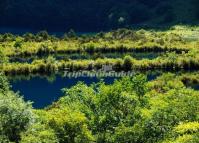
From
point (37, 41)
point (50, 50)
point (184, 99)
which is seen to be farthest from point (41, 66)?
point (184, 99)

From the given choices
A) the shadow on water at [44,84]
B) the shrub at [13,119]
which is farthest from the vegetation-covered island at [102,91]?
the shadow on water at [44,84]

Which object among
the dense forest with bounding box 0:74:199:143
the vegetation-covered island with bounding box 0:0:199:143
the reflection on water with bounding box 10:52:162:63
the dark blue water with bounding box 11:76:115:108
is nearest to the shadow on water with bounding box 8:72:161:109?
the dark blue water with bounding box 11:76:115:108

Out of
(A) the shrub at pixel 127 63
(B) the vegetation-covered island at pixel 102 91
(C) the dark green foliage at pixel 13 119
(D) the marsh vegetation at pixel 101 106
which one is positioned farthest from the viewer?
(A) the shrub at pixel 127 63

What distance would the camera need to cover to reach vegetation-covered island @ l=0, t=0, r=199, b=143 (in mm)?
44188

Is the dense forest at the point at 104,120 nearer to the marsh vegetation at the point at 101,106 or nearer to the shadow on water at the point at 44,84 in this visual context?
the marsh vegetation at the point at 101,106

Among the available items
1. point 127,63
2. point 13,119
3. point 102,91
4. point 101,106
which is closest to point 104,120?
point 101,106

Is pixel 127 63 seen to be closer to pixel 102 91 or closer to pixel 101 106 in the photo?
pixel 102 91

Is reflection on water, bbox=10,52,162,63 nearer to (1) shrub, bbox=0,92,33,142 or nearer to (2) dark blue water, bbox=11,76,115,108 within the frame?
(2) dark blue water, bbox=11,76,115,108

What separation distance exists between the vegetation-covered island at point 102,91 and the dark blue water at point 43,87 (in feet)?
0.50

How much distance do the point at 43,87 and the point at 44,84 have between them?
4.96 ft

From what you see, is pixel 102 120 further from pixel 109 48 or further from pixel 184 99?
pixel 109 48

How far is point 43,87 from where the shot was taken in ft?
314

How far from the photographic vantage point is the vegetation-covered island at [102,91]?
44.2 m

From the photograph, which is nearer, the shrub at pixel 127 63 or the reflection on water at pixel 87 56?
the shrub at pixel 127 63
